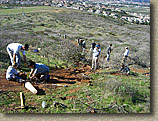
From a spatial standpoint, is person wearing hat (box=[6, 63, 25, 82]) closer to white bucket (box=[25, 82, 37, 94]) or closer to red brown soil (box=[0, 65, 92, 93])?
red brown soil (box=[0, 65, 92, 93])

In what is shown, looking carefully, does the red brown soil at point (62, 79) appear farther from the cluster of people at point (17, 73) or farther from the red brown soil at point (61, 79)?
the cluster of people at point (17, 73)

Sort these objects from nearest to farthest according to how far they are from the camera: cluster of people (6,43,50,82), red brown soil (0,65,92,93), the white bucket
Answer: the white bucket, red brown soil (0,65,92,93), cluster of people (6,43,50,82)

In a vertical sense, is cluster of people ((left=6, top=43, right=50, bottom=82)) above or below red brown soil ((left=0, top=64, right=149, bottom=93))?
above

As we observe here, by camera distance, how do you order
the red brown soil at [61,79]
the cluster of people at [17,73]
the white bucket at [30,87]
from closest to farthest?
the white bucket at [30,87] → the red brown soil at [61,79] → the cluster of people at [17,73]

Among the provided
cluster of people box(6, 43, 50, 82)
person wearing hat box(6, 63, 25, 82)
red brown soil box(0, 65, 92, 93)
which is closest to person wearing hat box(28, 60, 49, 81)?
cluster of people box(6, 43, 50, 82)

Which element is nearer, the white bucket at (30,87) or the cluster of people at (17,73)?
the white bucket at (30,87)

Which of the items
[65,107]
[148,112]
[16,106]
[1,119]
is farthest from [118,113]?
[1,119]

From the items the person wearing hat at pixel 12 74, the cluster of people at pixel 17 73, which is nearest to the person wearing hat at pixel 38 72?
the cluster of people at pixel 17 73

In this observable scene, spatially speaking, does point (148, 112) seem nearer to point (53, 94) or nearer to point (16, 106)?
point (53, 94)

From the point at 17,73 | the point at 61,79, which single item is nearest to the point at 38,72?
the point at 17,73

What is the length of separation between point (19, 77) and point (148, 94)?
4.61m

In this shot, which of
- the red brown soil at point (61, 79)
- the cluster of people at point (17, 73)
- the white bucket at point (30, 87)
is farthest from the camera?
the cluster of people at point (17, 73)

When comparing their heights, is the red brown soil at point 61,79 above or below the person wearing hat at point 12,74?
below

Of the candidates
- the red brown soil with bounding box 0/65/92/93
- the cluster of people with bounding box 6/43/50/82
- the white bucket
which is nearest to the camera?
the white bucket
